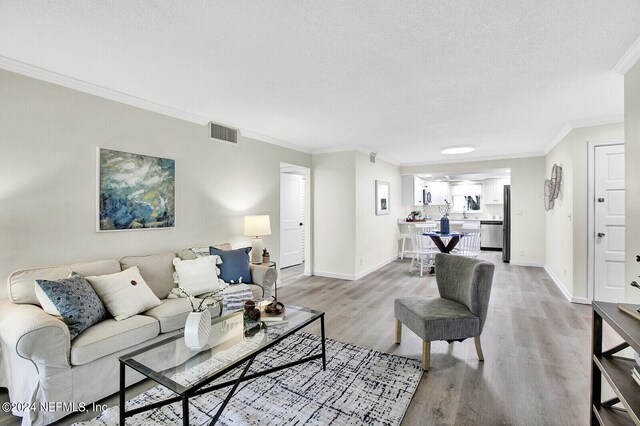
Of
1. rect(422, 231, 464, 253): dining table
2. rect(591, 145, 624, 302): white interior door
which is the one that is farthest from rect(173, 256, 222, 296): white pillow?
rect(591, 145, 624, 302): white interior door

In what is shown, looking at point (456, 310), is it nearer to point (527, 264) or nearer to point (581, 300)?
point (581, 300)

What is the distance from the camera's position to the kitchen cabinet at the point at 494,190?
917 cm

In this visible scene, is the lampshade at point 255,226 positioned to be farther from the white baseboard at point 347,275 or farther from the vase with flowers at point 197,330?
the vase with flowers at point 197,330

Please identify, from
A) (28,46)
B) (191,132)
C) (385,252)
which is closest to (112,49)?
(28,46)

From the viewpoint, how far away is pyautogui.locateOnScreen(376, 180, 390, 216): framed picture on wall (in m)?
6.43

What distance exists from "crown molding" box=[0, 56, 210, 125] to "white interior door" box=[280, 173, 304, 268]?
3.10 metres

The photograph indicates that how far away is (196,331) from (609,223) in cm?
490

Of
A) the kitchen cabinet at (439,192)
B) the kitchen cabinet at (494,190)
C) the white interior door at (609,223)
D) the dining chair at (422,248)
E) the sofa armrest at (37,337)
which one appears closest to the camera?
the sofa armrest at (37,337)

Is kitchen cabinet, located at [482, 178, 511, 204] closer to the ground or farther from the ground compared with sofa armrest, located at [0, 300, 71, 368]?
farther from the ground

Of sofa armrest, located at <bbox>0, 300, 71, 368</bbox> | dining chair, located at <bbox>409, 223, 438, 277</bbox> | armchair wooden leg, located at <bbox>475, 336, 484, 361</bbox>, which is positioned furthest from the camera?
dining chair, located at <bbox>409, 223, 438, 277</bbox>

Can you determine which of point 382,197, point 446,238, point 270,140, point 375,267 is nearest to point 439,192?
point 382,197

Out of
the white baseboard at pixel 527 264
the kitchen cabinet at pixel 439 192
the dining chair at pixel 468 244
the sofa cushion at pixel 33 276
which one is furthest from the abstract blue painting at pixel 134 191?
the kitchen cabinet at pixel 439 192

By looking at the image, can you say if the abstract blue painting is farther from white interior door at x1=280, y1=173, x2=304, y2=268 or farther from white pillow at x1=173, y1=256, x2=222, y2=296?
white interior door at x1=280, y1=173, x2=304, y2=268

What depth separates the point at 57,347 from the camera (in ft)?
6.09
